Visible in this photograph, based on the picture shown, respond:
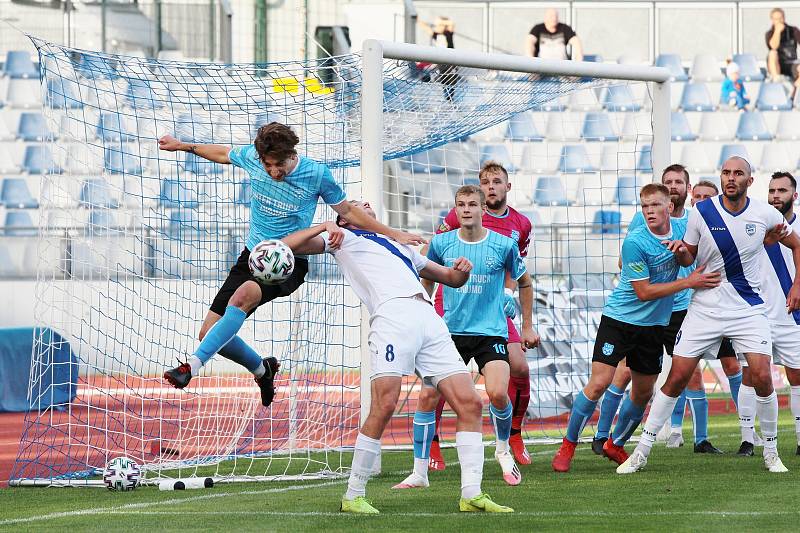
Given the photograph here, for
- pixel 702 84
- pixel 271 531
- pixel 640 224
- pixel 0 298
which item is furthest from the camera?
pixel 702 84

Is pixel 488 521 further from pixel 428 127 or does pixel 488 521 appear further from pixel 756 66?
pixel 756 66

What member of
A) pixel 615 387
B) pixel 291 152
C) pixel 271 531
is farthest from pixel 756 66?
pixel 271 531

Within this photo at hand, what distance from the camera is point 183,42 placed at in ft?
68.4

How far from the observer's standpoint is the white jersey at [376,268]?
6.80 m

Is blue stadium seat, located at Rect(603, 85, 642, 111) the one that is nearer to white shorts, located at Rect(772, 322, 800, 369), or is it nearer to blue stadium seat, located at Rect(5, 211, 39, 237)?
blue stadium seat, located at Rect(5, 211, 39, 237)

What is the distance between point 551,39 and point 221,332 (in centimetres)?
1526

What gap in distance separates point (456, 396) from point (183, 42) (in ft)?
50.3

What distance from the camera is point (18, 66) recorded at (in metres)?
22.2

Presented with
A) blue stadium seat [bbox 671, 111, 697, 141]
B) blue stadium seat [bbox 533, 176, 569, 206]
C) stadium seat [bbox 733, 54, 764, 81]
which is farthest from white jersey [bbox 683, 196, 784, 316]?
stadium seat [bbox 733, 54, 764, 81]

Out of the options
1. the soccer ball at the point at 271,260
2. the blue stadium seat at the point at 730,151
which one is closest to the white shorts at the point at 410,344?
the soccer ball at the point at 271,260

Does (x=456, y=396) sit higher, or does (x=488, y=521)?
(x=456, y=396)

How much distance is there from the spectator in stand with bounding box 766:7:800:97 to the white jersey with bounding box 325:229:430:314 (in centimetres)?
1798

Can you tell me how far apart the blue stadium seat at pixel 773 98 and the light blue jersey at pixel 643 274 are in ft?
48.9

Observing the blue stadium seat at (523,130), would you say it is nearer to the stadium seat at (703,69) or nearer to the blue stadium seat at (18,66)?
the stadium seat at (703,69)
